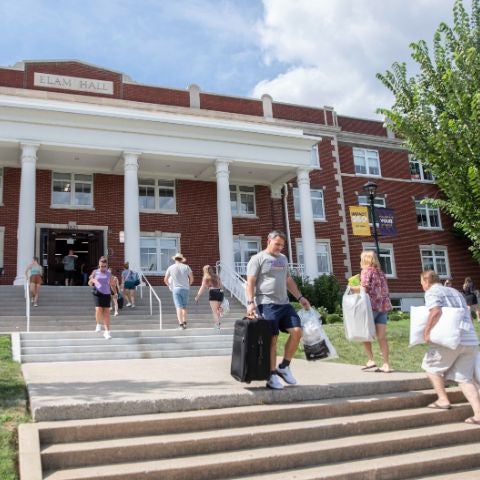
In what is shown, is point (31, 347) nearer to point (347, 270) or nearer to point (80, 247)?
point (80, 247)

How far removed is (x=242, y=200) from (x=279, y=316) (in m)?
20.7

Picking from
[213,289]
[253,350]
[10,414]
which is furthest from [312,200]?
[10,414]

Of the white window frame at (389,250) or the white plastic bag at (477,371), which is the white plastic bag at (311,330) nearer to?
the white plastic bag at (477,371)

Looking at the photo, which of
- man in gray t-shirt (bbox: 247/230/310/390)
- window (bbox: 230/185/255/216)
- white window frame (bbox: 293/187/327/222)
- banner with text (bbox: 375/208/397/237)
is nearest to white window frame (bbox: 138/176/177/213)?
window (bbox: 230/185/255/216)

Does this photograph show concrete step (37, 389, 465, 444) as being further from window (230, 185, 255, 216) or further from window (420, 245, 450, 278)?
window (420, 245, 450, 278)

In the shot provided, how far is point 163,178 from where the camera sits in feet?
81.7

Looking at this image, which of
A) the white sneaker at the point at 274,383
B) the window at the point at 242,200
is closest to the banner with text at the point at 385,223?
the window at the point at 242,200

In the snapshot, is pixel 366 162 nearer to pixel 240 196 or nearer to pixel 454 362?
pixel 240 196

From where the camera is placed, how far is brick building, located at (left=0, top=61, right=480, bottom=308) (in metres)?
20.5

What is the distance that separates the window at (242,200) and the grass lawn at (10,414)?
18531mm

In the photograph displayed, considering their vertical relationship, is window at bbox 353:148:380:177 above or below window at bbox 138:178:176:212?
above

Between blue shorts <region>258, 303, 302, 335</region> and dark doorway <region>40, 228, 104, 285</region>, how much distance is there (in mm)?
17982

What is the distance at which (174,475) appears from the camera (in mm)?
4309

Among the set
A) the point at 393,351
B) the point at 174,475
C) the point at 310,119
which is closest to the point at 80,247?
the point at 310,119
